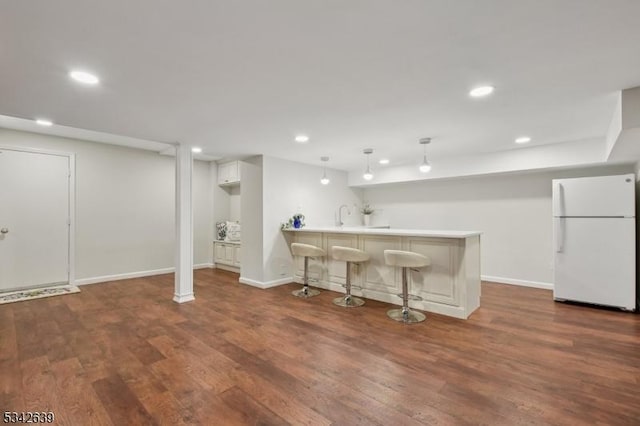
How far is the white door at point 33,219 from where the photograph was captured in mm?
4512

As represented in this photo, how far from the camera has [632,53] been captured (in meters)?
1.96

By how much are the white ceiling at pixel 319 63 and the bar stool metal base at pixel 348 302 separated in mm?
2365

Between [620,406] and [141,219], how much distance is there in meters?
6.89

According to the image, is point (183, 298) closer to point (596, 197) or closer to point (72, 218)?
point (72, 218)

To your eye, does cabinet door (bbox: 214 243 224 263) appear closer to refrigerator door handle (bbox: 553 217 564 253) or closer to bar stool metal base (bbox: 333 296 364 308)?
bar stool metal base (bbox: 333 296 364 308)

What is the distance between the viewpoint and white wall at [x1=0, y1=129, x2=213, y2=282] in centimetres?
513

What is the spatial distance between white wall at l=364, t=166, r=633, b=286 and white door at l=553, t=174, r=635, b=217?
32.3 inches

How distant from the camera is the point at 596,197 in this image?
12.8 ft

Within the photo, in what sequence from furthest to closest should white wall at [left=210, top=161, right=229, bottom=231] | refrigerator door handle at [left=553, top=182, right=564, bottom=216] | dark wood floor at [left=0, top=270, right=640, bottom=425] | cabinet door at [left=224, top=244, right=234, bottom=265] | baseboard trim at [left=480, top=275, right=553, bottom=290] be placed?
1. white wall at [left=210, top=161, right=229, bottom=231]
2. cabinet door at [left=224, top=244, right=234, bottom=265]
3. baseboard trim at [left=480, top=275, right=553, bottom=290]
4. refrigerator door handle at [left=553, top=182, right=564, bottom=216]
5. dark wood floor at [left=0, top=270, right=640, bottom=425]

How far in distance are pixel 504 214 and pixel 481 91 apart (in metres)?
3.55

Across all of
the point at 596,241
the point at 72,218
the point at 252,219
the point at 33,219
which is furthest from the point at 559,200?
the point at 33,219

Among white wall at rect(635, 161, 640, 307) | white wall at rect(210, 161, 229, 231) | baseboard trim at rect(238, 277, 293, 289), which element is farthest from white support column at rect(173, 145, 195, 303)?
white wall at rect(635, 161, 640, 307)

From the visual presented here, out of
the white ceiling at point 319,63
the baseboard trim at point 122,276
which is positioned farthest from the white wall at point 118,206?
the white ceiling at point 319,63

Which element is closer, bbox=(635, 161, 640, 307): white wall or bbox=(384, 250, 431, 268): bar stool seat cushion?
bbox=(384, 250, 431, 268): bar stool seat cushion
